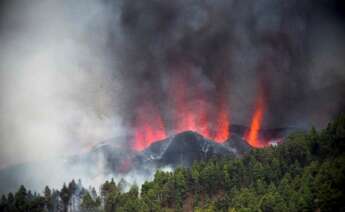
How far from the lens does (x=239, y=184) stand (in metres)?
75.6

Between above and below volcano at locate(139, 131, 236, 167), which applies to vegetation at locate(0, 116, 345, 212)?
below

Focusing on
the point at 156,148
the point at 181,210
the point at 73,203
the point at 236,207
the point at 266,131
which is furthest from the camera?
the point at 266,131

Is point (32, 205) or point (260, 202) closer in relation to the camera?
point (260, 202)

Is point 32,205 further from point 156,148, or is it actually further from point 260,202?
point 156,148

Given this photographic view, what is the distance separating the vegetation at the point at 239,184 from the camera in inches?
2645

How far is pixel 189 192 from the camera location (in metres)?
77.1

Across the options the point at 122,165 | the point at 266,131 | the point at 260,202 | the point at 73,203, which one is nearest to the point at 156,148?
the point at 122,165

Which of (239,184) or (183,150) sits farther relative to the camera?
(183,150)

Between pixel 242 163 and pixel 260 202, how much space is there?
12.0 meters

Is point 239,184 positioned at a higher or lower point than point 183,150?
lower

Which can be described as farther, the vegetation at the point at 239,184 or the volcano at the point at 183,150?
the volcano at the point at 183,150

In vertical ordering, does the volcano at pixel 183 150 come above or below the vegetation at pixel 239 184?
above

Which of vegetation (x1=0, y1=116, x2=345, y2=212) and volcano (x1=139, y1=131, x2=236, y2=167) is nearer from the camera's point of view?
vegetation (x1=0, y1=116, x2=345, y2=212)

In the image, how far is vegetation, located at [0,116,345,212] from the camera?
67.2m
